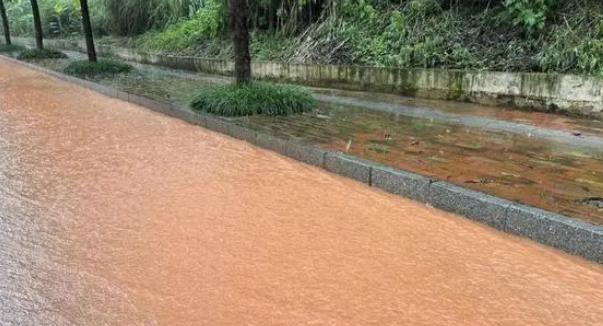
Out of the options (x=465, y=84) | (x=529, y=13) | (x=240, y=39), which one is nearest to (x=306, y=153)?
(x=240, y=39)

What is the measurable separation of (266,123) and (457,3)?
492 centimetres

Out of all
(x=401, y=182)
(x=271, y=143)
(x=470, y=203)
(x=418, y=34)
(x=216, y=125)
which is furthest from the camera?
(x=418, y=34)

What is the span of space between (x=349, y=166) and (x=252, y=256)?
5.68 feet

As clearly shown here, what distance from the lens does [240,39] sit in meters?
7.54

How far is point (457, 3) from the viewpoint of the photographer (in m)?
9.24

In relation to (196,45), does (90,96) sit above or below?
below

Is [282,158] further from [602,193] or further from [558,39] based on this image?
[558,39]

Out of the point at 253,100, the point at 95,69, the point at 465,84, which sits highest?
the point at 95,69

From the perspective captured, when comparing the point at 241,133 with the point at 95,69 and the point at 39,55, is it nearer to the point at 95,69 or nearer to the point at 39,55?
the point at 95,69

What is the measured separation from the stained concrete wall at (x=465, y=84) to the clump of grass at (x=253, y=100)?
1.83 meters

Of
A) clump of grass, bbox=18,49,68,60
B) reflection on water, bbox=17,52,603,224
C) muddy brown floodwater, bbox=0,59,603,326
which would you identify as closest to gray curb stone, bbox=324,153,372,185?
muddy brown floodwater, bbox=0,59,603,326

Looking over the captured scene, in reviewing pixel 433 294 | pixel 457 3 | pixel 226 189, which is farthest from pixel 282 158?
pixel 457 3

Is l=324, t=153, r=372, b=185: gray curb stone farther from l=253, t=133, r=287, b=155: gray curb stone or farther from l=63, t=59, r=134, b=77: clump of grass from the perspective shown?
l=63, t=59, r=134, b=77: clump of grass

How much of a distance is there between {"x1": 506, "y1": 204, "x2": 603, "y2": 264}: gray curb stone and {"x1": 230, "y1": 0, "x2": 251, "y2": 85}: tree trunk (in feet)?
16.9
